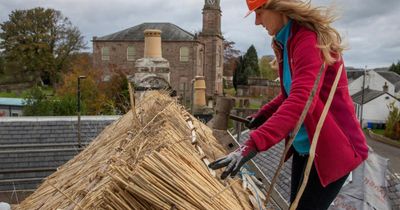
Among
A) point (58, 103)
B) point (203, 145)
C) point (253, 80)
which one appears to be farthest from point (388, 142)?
point (203, 145)

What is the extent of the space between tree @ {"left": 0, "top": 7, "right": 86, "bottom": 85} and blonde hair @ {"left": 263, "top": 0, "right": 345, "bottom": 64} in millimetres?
42791

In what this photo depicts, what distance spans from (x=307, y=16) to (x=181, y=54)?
35.9m

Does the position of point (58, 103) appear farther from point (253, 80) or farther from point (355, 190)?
point (253, 80)

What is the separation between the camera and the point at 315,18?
1981 mm

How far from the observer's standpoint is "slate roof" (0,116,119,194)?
9383mm

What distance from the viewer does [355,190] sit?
633 centimetres

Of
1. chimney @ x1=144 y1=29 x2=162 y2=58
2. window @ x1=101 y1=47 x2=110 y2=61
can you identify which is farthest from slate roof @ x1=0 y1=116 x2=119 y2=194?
window @ x1=101 y1=47 x2=110 y2=61

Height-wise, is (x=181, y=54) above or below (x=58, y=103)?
above

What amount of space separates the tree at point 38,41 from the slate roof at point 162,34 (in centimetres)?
542

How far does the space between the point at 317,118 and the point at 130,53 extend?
37.4 metres


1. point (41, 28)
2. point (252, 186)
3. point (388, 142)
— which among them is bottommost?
point (388, 142)

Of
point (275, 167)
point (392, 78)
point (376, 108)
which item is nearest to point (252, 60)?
point (392, 78)

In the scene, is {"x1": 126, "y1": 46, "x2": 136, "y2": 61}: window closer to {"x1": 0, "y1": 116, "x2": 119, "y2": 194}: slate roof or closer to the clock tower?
the clock tower

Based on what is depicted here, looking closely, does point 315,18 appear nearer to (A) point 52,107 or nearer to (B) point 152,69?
(B) point 152,69
